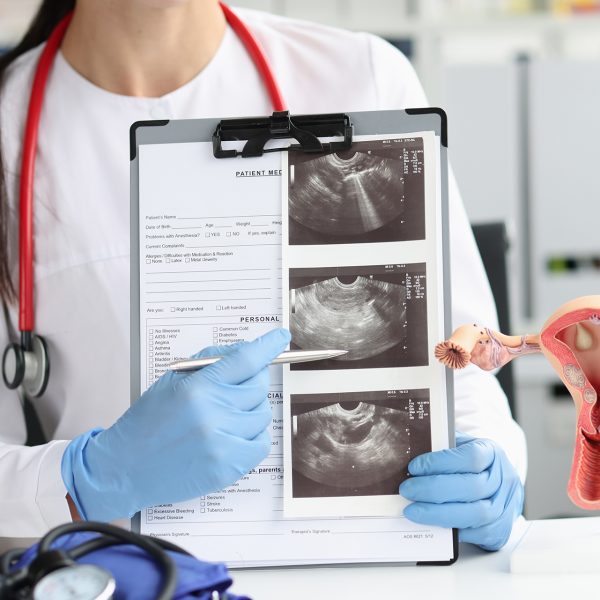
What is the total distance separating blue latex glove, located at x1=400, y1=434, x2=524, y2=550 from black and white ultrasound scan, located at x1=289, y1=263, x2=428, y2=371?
0.09 meters

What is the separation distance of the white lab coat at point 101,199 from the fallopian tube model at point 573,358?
262 millimetres

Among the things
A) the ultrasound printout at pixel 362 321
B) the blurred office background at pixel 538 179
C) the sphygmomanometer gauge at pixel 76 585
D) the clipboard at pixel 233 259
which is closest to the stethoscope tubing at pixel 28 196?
the clipboard at pixel 233 259

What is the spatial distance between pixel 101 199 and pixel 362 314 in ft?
1.53

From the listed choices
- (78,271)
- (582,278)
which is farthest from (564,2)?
(78,271)

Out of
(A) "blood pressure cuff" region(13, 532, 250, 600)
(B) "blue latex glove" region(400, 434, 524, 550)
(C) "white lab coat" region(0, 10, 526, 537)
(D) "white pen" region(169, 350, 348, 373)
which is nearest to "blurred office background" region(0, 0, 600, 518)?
(C) "white lab coat" region(0, 10, 526, 537)

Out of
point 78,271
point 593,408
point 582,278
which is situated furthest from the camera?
point 582,278

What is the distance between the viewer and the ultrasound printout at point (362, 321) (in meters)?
0.73

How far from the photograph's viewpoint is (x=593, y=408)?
0.73 metres

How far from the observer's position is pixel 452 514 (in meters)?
0.73

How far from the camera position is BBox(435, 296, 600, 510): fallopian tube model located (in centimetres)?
71

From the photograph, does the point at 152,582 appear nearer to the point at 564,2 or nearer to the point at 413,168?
the point at 413,168

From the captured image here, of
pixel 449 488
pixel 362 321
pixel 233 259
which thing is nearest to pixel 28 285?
pixel 233 259

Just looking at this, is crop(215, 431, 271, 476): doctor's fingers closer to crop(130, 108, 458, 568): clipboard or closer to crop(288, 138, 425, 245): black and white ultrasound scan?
crop(130, 108, 458, 568): clipboard

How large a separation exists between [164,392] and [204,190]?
0.19 metres
